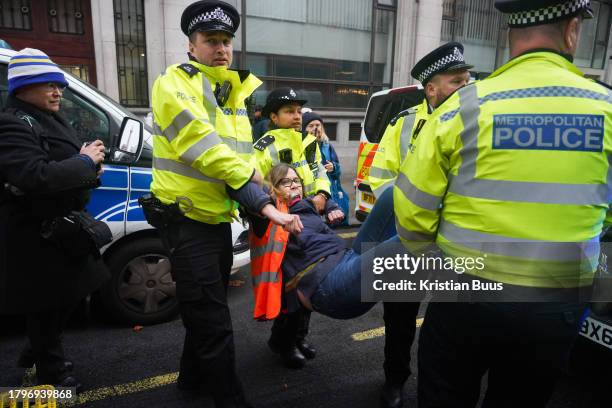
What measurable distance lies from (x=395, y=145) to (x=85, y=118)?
2.27 metres

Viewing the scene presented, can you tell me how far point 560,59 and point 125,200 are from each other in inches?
111

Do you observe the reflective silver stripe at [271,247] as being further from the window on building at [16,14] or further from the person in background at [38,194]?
the window on building at [16,14]

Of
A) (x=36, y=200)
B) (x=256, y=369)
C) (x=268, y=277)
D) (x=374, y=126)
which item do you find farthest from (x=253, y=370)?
(x=374, y=126)

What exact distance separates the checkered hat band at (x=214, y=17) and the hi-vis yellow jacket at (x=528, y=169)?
1201 mm

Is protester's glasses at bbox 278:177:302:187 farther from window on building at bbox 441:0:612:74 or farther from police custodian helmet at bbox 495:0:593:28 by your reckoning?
window on building at bbox 441:0:612:74

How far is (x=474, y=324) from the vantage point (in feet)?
4.51

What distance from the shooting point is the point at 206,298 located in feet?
6.74

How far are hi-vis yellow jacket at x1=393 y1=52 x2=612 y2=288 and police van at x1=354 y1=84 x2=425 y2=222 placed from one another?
378cm

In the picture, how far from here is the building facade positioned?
7.77 m

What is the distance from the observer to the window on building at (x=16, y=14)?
289 inches

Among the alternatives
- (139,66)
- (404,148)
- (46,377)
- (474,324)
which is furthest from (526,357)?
(139,66)

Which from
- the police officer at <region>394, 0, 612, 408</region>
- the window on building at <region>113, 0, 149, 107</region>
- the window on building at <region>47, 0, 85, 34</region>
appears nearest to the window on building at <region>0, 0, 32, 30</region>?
the window on building at <region>47, 0, 85, 34</region>

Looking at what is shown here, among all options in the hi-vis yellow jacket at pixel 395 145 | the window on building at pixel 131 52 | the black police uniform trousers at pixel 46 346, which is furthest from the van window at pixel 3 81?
the window on building at pixel 131 52

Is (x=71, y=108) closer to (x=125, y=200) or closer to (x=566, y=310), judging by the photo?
(x=125, y=200)
